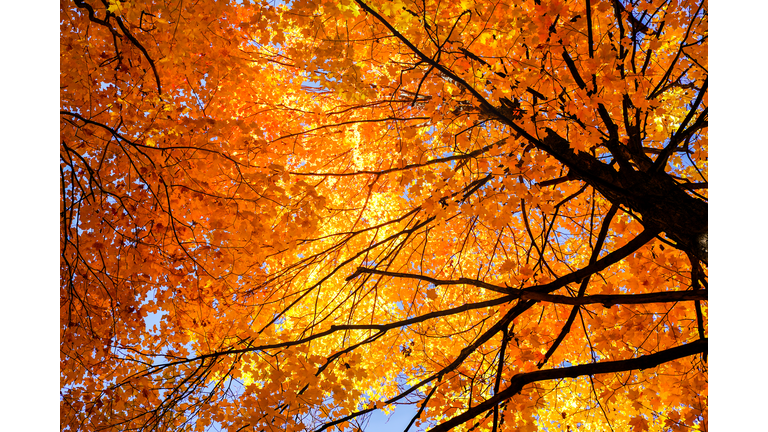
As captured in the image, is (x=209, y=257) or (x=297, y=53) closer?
(x=297, y=53)

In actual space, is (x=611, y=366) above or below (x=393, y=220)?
below

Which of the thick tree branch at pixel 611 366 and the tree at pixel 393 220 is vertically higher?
the tree at pixel 393 220

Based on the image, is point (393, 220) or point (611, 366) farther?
point (393, 220)

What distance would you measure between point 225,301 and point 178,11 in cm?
220

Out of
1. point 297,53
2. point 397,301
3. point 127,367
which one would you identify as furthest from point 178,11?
point 397,301

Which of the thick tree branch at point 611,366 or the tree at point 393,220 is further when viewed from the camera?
the tree at point 393,220

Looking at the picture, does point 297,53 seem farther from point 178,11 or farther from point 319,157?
point 319,157

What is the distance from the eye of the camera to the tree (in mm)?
1980

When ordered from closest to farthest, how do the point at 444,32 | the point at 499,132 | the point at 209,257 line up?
the point at 444,32 < the point at 209,257 < the point at 499,132

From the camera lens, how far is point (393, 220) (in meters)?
3.01

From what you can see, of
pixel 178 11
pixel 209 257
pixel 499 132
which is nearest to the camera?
pixel 178 11

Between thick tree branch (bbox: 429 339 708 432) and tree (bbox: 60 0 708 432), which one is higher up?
tree (bbox: 60 0 708 432)

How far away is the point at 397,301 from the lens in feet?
15.8

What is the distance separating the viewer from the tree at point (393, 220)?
1980 millimetres
